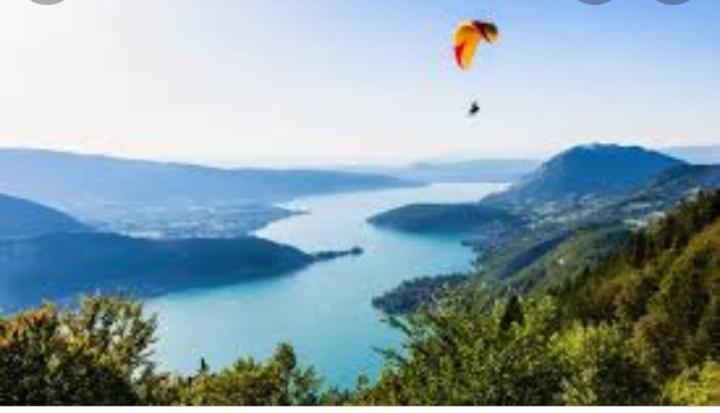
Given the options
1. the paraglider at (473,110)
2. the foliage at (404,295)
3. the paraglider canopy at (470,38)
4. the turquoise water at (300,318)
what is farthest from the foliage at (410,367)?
the foliage at (404,295)

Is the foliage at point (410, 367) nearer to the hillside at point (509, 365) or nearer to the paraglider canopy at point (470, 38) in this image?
the hillside at point (509, 365)

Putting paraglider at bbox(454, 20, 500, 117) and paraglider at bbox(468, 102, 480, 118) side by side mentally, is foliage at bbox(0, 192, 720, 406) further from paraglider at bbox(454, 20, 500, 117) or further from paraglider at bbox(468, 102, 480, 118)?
paraglider at bbox(468, 102, 480, 118)

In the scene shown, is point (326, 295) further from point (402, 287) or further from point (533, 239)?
point (533, 239)

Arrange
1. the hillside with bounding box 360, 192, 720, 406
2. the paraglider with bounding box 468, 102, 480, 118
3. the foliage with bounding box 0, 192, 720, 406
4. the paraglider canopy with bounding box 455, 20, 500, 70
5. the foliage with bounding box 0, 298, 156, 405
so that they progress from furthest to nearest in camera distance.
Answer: the foliage with bounding box 0, 298, 156, 405, the foliage with bounding box 0, 192, 720, 406, the hillside with bounding box 360, 192, 720, 406, the paraglider canopy with bounding box 455, 20, 500, 70, the paraglider with bounding box 468, 102, 480, 118

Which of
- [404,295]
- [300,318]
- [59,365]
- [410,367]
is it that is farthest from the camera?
[404,295]

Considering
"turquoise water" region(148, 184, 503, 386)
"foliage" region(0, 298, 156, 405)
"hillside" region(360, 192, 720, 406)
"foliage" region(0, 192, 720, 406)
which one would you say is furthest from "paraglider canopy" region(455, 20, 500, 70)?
"turquoise water" region(148, 184, 503, 386)

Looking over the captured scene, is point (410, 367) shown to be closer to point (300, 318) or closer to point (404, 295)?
point (300, 318)

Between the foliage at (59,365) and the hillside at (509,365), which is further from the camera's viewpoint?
the foliage at (59,365)

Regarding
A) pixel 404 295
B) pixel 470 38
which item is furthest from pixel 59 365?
pixel 404 295
